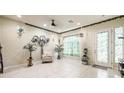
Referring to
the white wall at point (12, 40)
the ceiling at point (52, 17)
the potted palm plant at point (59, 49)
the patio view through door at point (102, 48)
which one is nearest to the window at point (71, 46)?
the potted palm plant at point (59, 49)

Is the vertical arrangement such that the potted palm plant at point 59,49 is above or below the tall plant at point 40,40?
below

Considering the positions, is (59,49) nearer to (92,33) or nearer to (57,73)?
(92,33)

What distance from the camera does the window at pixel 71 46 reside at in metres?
5.74

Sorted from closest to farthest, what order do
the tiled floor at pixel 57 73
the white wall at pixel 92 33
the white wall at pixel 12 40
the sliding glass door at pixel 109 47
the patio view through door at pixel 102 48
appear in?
the tiled floor at pixel 57 73, the white wall at pixel 12 40, the sliding glass door at pixel 109 47, the white wall at pixel 92 33, the patio view through door at pixel 102 48

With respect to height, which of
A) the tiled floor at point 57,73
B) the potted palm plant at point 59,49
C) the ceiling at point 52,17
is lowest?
the tiled floor at point 57,73

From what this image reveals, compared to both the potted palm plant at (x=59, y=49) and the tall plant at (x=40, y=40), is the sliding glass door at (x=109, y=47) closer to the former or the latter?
the potted palm plant at (x=59, y=49)

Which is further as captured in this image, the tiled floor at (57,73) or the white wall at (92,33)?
the white wall at (92,33)

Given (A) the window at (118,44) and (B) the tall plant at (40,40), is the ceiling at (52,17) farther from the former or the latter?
(A) the window at (118,44)

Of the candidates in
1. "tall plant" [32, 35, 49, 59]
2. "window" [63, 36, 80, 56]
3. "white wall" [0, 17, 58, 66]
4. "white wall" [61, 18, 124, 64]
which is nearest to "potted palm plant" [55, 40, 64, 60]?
"window" [63, 36, 80, 56]

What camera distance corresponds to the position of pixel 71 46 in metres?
6.02

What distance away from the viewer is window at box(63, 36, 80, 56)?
5738mm

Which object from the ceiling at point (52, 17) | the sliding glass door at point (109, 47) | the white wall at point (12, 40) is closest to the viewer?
the ceiling at point (52, 17)

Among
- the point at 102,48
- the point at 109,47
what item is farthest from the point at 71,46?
the point at 109,47
